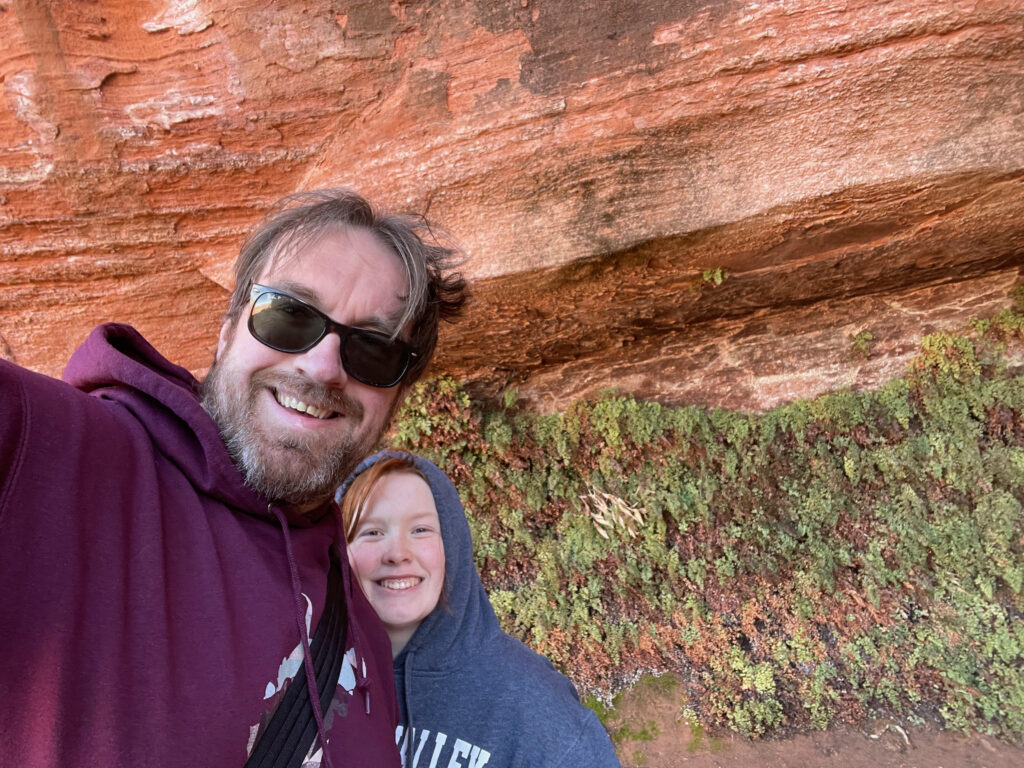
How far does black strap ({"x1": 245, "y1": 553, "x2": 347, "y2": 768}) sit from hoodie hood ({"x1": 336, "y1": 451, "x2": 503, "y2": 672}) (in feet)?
2.24

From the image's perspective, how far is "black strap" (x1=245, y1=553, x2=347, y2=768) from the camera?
1163 mm

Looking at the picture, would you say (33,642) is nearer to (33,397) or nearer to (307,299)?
(33,397)

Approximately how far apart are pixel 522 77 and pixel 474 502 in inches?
167

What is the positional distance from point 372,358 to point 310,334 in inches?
7.8

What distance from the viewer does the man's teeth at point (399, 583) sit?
6.88 feet

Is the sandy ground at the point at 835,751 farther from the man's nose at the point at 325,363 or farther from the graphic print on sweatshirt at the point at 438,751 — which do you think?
the man's nose at the point at 325,363

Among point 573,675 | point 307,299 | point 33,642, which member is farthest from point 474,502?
point 33,642

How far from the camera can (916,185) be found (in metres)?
3.62

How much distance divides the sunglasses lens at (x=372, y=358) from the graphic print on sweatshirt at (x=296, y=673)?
0.65 meters

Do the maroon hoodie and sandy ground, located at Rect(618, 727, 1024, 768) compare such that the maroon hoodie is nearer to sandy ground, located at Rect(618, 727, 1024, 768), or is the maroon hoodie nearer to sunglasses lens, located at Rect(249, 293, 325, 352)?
sunglasses lens, located at Rect(249, 293, 325, 352)

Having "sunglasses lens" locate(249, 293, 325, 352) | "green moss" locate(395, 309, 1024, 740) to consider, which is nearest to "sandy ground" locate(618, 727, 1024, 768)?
"green moss" locate(395, 309, 1024, 740)

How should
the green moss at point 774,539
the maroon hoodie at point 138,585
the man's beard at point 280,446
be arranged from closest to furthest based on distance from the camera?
the maroon hoodie at point 138,585
the man's beard at point 280,446
the green moss at point 774,539

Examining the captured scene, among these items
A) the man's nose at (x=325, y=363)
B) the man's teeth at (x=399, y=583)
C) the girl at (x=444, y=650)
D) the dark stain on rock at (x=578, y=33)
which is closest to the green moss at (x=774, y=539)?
the dark stain on rock at (x=578, y=33)

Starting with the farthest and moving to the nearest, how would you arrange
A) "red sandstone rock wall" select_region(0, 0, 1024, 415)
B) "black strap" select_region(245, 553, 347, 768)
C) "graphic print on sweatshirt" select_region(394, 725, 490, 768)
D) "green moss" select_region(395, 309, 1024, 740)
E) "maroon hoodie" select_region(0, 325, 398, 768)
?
"green moss" select_region(395, 309, 1024, 740), "red sandstone rock wall" select_region(0, 0, 1024, 415), "graphic print on sweatshirt" select_region(394, 725, 490, 768), "black strap" select_region(245, 553, 347, 768), "maroon hoodie" select_region(0, 325, 398, 768)
